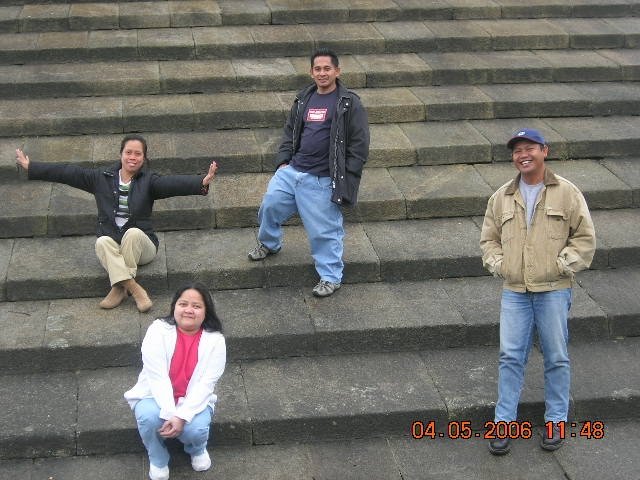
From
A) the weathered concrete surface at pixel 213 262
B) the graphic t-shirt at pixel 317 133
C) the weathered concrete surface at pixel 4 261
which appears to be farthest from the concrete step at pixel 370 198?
the graphic t-shirt at pixel 317 133

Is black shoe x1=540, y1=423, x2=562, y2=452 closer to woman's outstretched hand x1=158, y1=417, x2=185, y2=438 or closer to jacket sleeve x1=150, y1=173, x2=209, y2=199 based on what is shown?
woman's outstretched hand x1=158, y1=417, x2=185, y2=438

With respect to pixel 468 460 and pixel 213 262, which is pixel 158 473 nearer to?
pixel 468 460

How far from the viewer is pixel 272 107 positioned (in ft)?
28.0

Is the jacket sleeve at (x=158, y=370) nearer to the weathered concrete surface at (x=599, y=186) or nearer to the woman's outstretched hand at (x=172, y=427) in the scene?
the woman's outstretched hand at (x=172, y=427)

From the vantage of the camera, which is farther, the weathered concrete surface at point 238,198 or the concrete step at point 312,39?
the concrete step at point 312,39

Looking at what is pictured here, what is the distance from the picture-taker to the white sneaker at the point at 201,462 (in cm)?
546

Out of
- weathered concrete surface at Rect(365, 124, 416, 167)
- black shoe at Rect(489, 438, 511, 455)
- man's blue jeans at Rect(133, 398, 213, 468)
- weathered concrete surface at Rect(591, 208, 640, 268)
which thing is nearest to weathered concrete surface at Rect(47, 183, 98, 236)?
man's blue jeans at Rect(133, 398, 213, 468)

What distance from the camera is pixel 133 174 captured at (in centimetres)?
647

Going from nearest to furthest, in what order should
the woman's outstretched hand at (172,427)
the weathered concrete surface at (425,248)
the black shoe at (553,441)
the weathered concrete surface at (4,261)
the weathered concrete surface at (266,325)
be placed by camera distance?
the woman's outstretched hand at (172,427) < the black shoe at (553,441) < the weathered concrete surface at (266,325) < the weathered concrete surface at (4,261) < the weathered concrete surface at (425,248)

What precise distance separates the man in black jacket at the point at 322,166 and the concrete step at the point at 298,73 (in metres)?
2.44

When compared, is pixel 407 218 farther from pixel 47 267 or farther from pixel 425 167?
pixel 47 267

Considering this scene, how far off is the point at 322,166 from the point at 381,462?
2.05 m

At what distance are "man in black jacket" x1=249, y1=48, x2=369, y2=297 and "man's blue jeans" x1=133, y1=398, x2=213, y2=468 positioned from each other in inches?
66.0

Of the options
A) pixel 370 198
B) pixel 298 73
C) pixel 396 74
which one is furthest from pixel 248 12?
pixel 370 198
